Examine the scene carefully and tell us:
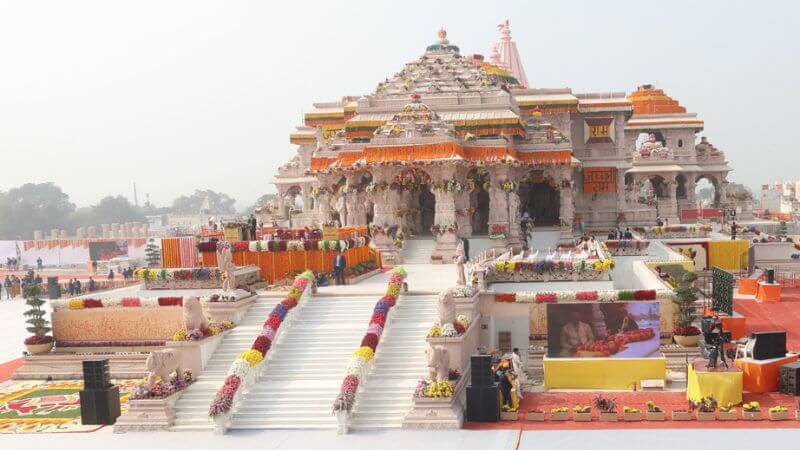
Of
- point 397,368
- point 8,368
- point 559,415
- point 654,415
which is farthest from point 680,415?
point 8,368

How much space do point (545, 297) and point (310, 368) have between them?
20.0 ft

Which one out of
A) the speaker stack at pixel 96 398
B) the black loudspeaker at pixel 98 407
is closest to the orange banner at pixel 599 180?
the speaker stack at pixel 96 398

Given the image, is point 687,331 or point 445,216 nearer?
point 687,331

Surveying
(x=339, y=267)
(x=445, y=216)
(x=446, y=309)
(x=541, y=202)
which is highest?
(x=541, y=202)

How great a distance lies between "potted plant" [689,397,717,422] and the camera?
15.2 meters

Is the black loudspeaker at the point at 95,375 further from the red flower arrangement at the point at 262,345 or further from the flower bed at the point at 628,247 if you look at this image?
the flower bed at the point at 628,247

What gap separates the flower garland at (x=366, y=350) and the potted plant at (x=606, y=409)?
4780 mm

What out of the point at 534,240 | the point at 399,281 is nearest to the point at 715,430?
the point at 399,281

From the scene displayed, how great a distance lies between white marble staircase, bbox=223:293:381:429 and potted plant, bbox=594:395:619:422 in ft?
16.9

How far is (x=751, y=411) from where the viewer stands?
15.2 meters

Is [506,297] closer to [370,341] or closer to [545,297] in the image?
[545,297]

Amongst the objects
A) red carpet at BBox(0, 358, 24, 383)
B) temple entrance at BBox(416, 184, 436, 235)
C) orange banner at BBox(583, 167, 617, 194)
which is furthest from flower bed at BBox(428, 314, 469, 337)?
orange banner at BBox(583, 167, 617, 194)

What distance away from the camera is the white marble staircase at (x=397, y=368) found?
52.7ft

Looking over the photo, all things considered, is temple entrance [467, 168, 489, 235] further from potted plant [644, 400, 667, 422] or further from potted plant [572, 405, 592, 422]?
potted plant [644, 400, 667, 422]
